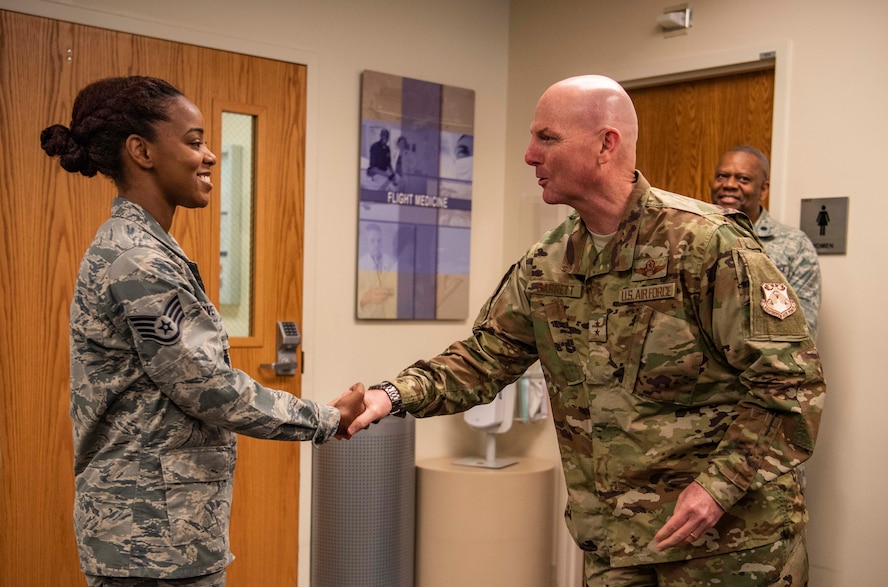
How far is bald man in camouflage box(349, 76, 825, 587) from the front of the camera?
5.86 ft

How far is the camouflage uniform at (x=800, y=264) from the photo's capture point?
126 inches

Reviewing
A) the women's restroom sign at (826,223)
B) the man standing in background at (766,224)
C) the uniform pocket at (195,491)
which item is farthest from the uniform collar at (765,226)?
the uniform pocket at (195,491)

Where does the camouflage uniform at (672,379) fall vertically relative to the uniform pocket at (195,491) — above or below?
above

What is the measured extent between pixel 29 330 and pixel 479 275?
2093 millimetres

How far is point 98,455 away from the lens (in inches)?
70.8

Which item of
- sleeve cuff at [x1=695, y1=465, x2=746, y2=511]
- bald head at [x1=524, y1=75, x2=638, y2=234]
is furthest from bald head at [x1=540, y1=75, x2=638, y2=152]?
sleeve cuff at [x1=695, y1=465, x2=746, y2=511]

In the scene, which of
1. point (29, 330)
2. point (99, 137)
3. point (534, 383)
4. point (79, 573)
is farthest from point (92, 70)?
point (534, 383)

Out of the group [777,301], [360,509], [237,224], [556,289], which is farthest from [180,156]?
[360,509]

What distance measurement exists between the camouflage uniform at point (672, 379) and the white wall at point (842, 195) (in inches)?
61.7

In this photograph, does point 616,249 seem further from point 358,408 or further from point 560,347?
point 358,408

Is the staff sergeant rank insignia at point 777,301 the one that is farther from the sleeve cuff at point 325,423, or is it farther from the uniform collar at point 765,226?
the uniform collar at point 765,226

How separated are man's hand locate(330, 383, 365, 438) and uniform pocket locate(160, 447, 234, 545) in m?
0.32

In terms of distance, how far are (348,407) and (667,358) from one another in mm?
728

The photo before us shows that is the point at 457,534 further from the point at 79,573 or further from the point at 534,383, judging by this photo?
the point at 79,573
